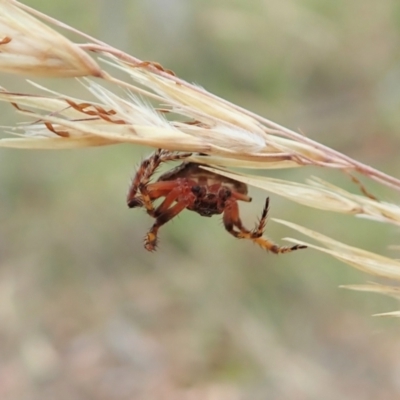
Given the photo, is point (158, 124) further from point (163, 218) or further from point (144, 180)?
point (163, 218)

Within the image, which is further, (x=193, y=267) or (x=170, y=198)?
(x=193, y=267)

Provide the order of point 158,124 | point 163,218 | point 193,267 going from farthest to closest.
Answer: point 193,267
point 163,218
point 158,124

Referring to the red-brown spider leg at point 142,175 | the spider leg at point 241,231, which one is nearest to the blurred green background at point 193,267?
the spider leg at point 241,231

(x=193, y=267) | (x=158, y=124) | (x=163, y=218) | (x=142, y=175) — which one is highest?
(x=158, y=124)

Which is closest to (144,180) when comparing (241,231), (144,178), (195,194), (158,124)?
(144,178)

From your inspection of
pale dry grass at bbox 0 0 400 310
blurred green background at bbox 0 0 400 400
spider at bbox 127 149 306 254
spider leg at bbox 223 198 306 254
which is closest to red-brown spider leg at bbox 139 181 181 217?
spider at bbox 127 149 306 254

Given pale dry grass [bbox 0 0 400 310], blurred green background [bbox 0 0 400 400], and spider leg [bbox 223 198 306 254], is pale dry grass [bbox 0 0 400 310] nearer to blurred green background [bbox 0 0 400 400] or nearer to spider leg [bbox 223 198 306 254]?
spider leg [bbox 223 198 306 254]

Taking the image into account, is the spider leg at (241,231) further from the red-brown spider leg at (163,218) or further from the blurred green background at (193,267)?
the blurred green background at (193,267)
